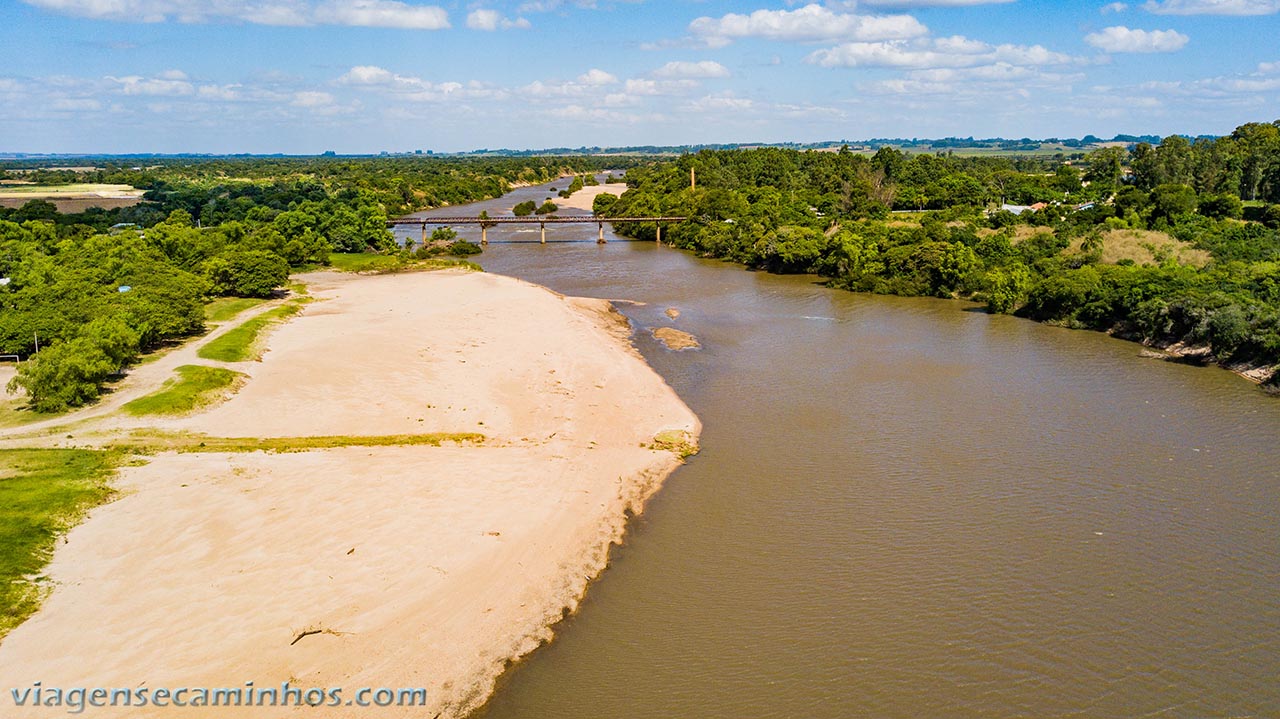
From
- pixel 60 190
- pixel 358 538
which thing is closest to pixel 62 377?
pixel 358 538

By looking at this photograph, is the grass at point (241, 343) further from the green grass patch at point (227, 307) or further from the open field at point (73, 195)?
the open field at point (73, 195)

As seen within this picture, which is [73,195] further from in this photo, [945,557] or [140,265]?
[945,557]

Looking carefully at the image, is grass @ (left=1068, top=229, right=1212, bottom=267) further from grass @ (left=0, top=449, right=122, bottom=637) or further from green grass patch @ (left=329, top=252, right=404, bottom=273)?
grass @ (left=0, top=449, right=122, bottom=637)

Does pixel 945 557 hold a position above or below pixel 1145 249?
below

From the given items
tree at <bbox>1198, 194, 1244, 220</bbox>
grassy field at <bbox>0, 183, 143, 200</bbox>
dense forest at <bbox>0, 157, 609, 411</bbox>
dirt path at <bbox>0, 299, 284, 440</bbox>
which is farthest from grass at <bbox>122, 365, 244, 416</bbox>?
grassy field at <bbox>0, 183, 143, 200</bbox>

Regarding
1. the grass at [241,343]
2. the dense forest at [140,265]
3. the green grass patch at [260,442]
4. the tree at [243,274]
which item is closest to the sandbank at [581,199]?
the dense forest at [140,265]

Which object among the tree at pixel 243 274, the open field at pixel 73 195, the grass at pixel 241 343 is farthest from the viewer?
the open field at pixel 73 195
